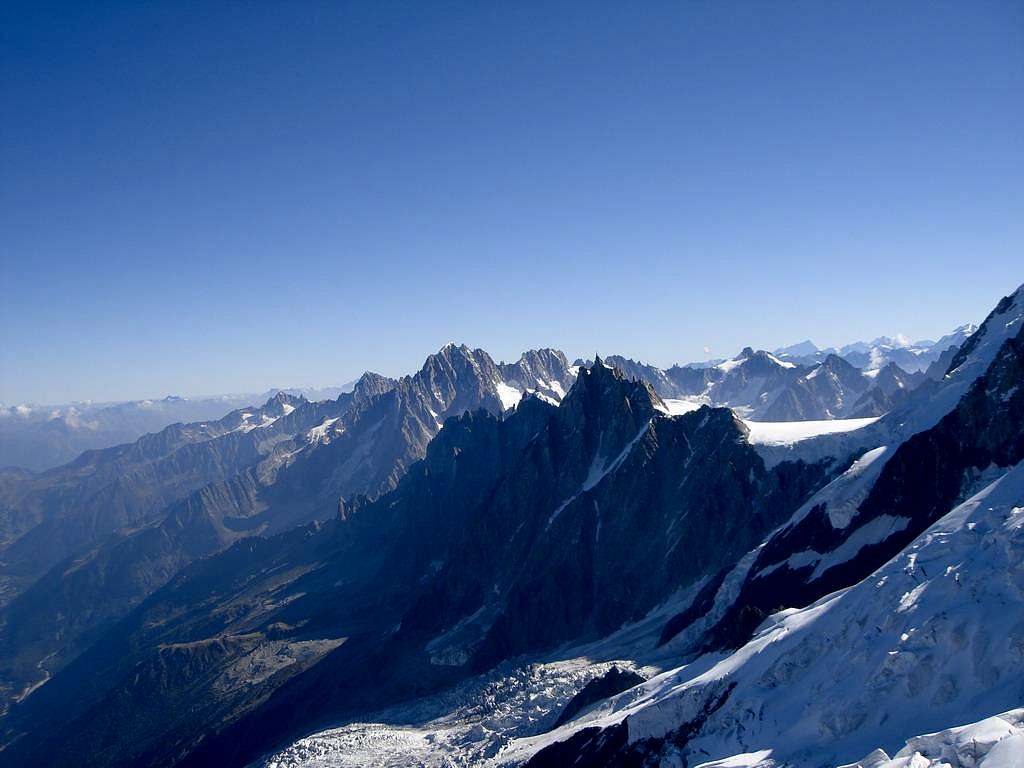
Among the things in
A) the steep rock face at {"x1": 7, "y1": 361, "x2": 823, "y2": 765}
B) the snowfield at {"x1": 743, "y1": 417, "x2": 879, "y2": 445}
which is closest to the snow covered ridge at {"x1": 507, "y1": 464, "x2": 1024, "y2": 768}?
the steep rock face at {"x1": 7, "y1": 361, "x2": 823, "y2": 765}

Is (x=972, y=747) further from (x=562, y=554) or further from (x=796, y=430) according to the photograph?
(x=796, y=430)

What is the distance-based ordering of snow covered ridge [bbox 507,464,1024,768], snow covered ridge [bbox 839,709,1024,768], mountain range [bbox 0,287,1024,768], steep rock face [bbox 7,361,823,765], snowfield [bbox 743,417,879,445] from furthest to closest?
snowfield [bbox 743,417,879,445] → steep rock face [bbox 7,361,823,765] → mountain range [bbox 0,287,1024,768] → snow covered ridge [bbox 507,464,1024,768] → snow covered ridge [bbox 839,709,1024,768]

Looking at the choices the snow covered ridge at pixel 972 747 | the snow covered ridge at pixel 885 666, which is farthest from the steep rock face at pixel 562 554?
the snow covered ridge at pixel 972 747

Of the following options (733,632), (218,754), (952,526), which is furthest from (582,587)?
(952,526)

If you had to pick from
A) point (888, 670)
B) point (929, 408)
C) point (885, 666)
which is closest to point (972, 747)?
point (888, 670)

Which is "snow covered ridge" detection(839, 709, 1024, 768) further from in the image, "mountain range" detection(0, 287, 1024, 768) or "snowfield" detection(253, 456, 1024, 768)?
"mountain range" detection(0, 287, 1024, 768)

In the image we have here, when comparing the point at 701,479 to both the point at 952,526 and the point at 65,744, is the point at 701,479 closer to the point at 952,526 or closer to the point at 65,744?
the point at 952,526

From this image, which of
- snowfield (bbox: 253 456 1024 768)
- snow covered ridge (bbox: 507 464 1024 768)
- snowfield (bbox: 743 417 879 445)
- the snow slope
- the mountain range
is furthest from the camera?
snowfield (bbox: 743 417 879 445)
